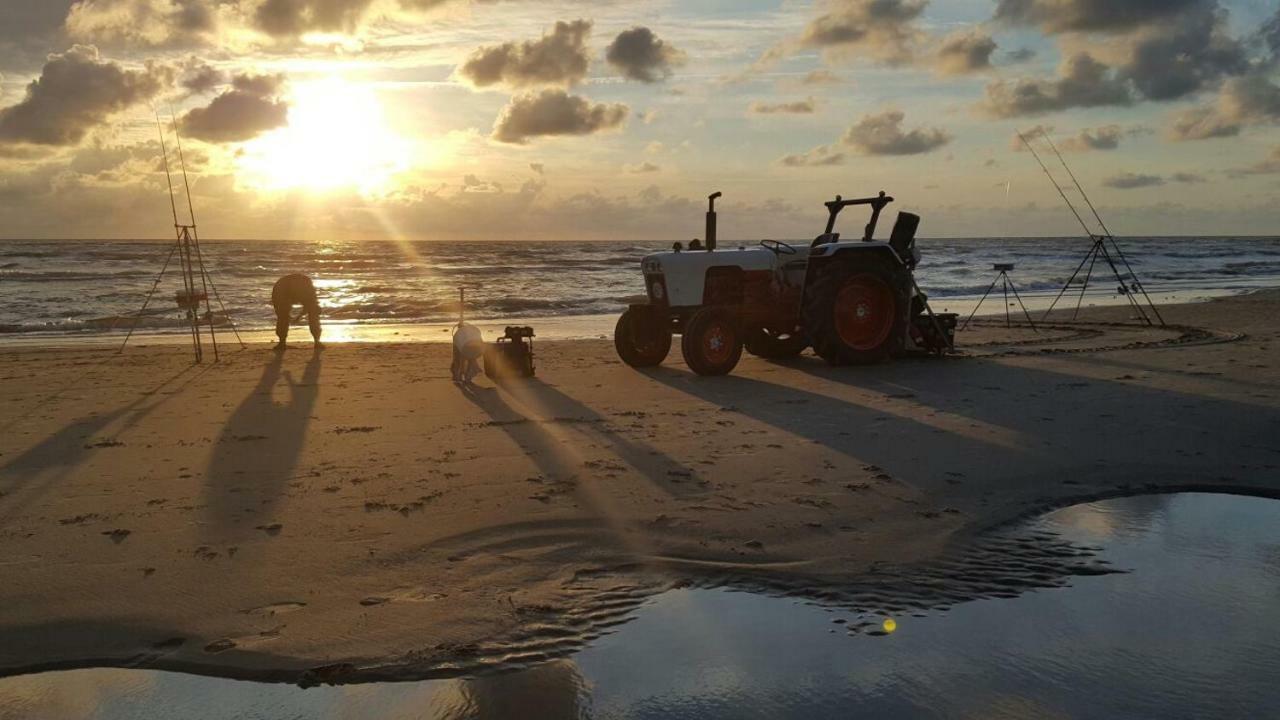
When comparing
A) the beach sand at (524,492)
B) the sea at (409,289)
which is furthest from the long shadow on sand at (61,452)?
the sea at (409,289)

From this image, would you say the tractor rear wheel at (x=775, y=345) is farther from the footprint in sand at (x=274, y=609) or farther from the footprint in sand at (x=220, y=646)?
the footprint in sand at (x=220, y=646)

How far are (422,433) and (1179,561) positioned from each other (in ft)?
18.1

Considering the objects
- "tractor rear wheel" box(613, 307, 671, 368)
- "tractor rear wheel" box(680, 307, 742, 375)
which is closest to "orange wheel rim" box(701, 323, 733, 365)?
"tractor rear wheel" box(680, 307, 742, 375)

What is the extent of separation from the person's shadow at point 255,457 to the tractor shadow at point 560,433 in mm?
1689

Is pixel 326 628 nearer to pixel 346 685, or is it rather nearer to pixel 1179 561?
pixel 346 685

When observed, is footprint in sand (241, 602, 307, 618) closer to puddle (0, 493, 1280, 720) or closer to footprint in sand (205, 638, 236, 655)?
footprint in sand (205, 638, 236, 655)

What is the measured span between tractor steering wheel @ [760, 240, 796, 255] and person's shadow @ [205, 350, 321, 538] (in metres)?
5.49

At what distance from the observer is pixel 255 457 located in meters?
6.91

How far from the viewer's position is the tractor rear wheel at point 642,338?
1159 centimetres

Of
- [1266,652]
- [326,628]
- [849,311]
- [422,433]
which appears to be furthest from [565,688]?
[849,311]

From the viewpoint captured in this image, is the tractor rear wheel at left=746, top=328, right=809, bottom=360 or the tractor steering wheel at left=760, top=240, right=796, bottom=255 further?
the tractor rear wheel at left=746, top=328, right=809, bottom=360

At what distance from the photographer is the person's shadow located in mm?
5449

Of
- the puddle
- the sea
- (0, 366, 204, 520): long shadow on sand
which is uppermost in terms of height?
the puddle

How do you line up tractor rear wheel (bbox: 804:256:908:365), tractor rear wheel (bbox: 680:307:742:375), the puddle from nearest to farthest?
the puddle → tractor rear wheel (bbox: 680:307:742:375) → tractor rear wheel (bbox: 804:256:908:365)
